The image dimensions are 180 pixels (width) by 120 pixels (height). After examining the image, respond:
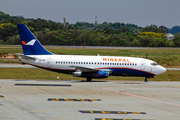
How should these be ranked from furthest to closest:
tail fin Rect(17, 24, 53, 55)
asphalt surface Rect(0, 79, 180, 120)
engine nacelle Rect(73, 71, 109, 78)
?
tail fin Rect(17, 24, 53, 55) → engine nacelle Rect(73, 71, 109, 78) → asphalt surface Rect(0, 79, 180, 120)

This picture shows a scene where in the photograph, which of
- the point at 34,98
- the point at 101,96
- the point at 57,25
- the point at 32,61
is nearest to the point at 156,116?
the point at 101,96

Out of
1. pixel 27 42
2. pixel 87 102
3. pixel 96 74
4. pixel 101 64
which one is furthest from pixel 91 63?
pixel 87 102

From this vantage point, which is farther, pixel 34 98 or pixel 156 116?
pixel 34 98

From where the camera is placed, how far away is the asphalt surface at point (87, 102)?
2040cm

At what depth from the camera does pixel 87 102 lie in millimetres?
25312

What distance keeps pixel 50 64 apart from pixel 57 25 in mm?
160913

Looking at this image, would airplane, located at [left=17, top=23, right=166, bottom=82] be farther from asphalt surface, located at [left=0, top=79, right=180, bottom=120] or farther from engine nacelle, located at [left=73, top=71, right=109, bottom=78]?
asphalt surface, located at [left=0, top=79, right=180, bottom=120]

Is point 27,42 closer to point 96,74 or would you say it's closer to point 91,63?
point 91,63

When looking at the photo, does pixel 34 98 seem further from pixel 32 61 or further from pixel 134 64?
pixel 134 64

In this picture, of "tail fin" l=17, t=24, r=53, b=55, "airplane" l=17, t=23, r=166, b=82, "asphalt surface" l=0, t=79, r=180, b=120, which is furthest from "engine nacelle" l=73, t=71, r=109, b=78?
"tail fin" l=17, t=24, r=53, b=55

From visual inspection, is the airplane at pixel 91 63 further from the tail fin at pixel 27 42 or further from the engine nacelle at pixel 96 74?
the engine nacelle at pixel 96 74

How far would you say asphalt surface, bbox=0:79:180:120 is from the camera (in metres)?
20.4

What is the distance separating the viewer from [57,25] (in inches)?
7810

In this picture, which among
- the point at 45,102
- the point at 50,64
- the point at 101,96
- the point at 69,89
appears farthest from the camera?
the point at 50,64
